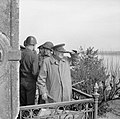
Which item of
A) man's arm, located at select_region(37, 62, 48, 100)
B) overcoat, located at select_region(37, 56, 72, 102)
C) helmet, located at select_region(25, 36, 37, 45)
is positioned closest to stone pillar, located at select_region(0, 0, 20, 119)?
man's arm, located at select_region(37, 62, 48, 100)

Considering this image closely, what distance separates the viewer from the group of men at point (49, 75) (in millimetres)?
4168

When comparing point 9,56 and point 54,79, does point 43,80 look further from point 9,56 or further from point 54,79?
point 9,56

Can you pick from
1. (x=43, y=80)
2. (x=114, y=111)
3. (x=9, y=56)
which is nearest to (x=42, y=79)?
(x=43, y=80)

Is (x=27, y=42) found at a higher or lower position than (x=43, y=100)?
higher

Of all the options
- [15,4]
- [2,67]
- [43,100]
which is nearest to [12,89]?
[2,67]


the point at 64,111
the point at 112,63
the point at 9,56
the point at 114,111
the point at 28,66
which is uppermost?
the point at 9,56

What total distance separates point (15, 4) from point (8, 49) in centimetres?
50

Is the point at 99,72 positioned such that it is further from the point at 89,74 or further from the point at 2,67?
the point at 2,67

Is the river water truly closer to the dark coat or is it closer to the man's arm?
the dark coat

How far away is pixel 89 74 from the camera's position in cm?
793

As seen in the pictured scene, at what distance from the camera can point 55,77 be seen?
13.9 feet

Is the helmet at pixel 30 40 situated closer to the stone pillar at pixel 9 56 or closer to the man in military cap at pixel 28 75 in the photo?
the man in military cap at pixel 28 75

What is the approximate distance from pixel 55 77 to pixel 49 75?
102 millimetres

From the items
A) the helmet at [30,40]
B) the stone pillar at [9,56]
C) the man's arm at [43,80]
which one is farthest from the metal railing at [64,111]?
the helmet at [30,40]
